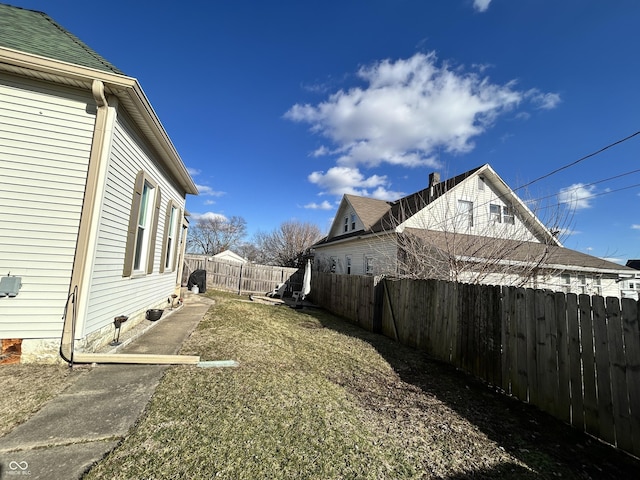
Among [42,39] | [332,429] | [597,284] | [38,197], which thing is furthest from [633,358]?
[597,284]

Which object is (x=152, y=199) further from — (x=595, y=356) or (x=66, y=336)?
(x=595, y=356)

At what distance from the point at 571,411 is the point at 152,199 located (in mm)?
8458

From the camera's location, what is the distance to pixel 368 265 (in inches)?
593

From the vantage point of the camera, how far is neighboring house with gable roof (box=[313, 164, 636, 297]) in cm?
755

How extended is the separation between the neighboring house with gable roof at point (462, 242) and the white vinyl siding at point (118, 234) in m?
7.16

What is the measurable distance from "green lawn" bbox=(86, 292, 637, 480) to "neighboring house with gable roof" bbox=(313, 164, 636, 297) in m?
3.82

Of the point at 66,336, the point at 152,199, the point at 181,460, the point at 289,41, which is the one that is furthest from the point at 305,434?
the point at 289,41

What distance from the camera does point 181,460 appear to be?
2193 millimetres

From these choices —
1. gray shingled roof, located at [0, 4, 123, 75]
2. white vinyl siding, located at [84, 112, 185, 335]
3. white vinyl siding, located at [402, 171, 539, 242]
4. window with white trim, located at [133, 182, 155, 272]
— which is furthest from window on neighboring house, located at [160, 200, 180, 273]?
white vinyl siding, located at [402, 171, 539, 242]

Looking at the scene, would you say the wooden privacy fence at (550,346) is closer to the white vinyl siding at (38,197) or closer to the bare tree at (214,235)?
the white vinyl siding at (38,197)

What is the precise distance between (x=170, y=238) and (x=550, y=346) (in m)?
9.75

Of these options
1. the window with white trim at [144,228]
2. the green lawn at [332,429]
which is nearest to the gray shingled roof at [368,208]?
the window with white trim at [144,228]

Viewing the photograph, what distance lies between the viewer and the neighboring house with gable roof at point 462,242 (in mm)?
7547

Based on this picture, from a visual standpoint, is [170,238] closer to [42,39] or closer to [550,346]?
[42,39]
